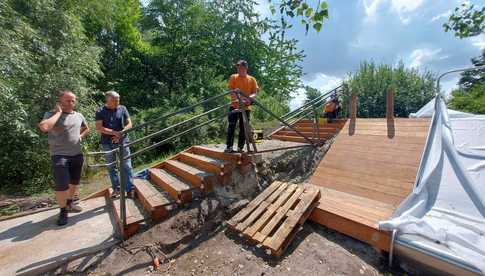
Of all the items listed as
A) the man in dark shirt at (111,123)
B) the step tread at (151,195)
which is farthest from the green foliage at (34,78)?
the step tread at (151,195)

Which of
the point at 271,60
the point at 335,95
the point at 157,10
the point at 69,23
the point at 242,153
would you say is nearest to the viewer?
the point at 242,153

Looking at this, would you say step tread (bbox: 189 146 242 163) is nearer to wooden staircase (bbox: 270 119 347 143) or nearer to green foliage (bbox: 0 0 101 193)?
wooden staircase (bbox: 270 119 347 143)

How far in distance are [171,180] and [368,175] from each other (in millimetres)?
3188

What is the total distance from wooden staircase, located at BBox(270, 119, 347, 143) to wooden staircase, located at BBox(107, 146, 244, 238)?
101 inches

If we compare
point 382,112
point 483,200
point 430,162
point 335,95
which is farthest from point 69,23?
point 382,112

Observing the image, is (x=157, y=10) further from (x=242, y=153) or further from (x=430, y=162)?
(x=430, y=162)

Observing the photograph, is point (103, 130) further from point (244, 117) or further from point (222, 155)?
point (244, 117)

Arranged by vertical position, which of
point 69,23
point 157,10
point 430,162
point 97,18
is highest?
point 157,10

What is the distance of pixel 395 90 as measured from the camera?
622 inches

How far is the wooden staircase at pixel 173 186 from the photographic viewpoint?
9.89 ft

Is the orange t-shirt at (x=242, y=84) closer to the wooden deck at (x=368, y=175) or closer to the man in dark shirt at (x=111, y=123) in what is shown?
the man in dark shirt at (x=111, y=123)

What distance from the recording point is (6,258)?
2.48m

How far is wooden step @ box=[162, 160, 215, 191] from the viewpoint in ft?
10.9

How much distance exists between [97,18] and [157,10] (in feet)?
15.9
